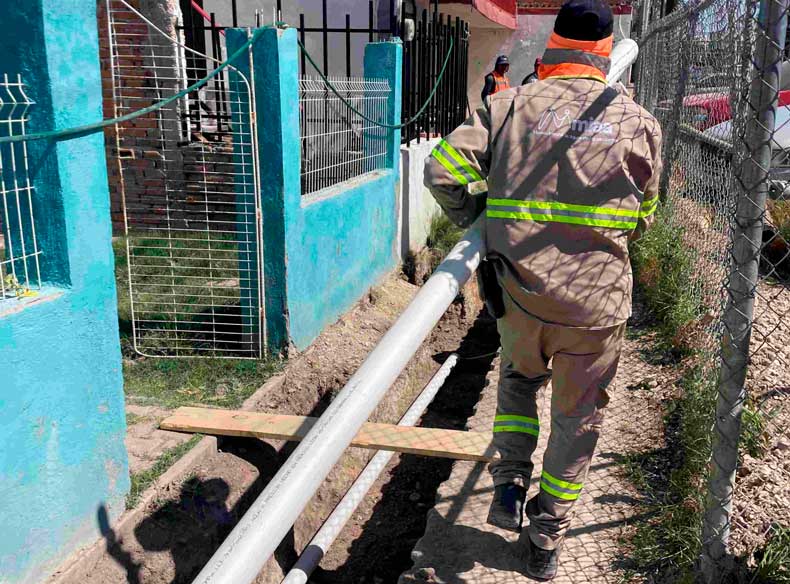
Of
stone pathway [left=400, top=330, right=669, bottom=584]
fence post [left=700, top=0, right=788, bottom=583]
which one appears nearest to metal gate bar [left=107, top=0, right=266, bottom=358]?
stone pathway [left=400, top=330, right=669, bottom=584]

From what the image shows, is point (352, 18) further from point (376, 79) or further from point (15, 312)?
point (15, 312)

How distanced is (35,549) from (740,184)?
2.82 metres

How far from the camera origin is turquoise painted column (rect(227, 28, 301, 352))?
4.97 meters

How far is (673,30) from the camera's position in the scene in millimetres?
6789

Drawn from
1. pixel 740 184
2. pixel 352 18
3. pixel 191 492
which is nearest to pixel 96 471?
pixel 191 492

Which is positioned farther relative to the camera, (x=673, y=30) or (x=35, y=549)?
(x=673, y=30)

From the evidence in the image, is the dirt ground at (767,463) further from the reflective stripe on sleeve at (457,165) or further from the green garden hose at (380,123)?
the green garden hose at (380,123)

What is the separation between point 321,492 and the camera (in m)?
4.71

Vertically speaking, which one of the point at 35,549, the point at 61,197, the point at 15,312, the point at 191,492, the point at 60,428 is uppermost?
the point at 61,197

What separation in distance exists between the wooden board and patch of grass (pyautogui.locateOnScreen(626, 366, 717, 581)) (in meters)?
0.79

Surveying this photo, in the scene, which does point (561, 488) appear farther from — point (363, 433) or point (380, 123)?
point (380, 123)

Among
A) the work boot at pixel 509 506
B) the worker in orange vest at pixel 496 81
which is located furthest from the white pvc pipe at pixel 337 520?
the worker in orange vest at pixel 496 81

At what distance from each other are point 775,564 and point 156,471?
275 cm

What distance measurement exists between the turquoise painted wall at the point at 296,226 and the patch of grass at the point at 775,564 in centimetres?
341
